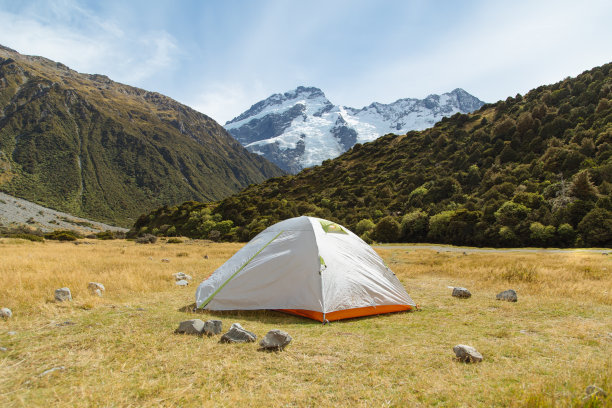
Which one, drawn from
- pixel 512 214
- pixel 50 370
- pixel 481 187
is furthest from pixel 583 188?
pixel 50 370

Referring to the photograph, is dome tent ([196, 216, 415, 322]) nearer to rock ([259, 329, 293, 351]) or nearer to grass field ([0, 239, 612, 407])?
grass field ([0, 239, 612, 407])

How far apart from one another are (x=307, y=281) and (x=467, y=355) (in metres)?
3.93

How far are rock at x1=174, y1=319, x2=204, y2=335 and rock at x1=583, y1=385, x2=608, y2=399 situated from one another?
5.33 metres

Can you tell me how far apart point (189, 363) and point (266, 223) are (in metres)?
41.2

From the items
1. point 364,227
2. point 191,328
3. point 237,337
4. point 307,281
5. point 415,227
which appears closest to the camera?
point 237,337

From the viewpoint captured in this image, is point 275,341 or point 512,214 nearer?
point 275,341

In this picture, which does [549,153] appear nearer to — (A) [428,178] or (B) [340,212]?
(A) [428,178]

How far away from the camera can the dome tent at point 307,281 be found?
7383 millimetres

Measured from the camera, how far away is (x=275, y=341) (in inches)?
193

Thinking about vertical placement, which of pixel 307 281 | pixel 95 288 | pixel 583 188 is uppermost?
pixel 583 188

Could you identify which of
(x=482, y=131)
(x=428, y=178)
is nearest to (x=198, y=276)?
(x=428, y=178)

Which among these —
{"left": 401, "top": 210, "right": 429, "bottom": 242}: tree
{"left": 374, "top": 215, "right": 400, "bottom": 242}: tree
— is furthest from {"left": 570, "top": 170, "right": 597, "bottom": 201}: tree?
{"left": 374, "top": 215, "right": 400, "bottom": 242}: tree

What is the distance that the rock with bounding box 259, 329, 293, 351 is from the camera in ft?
16.0

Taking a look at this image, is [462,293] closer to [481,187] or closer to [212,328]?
[212,328]
